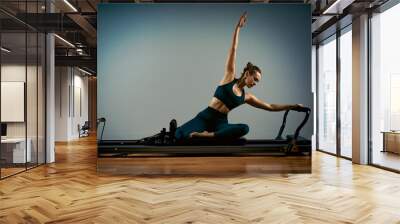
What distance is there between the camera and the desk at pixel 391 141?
6.93m

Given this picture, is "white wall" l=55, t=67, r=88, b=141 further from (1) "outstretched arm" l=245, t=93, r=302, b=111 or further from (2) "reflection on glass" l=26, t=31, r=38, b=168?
(1) "outstretched arm" l=245, t=93, r=302, b=111

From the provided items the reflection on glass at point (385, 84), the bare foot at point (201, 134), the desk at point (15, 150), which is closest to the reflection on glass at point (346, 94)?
the reflection on glass at point (385, 84)

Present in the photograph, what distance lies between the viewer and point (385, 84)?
23.4 ft

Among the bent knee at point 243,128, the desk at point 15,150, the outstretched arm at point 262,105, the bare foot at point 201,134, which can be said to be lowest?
the desk at point 15,150

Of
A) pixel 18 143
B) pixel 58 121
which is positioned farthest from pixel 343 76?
pixel 58 121

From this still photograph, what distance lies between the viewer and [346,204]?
13.9ft

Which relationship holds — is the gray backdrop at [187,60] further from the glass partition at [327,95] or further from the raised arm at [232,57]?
the glass partition at [327,95]

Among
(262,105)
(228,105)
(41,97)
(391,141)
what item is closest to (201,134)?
(228,105)

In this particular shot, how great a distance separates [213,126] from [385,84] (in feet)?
11.3

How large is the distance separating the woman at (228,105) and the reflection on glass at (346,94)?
8.44 ft

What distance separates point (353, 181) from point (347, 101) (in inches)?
126

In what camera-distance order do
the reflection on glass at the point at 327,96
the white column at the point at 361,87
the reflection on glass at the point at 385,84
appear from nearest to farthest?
the reflection on glass at the point at 385,84
the white column at the point at 361,87
the reflection on glass at the point at 327,96

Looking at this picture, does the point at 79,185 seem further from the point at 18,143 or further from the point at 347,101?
the point at 347,101

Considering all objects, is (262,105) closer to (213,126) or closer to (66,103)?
(213,126)
